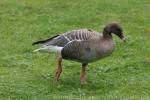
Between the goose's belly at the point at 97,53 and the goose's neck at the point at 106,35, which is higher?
the goose's neck at the point at 106,35

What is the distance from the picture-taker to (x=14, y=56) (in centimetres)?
1296

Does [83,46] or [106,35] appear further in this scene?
[106,35]

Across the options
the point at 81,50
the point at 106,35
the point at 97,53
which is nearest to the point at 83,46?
the point at 81,50

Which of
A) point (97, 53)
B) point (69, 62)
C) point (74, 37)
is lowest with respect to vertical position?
point (69, 62)

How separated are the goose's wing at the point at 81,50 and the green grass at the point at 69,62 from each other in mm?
560

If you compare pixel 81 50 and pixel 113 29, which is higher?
pixel 113 29

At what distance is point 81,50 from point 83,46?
87 mm

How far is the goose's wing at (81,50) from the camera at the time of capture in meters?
10.4

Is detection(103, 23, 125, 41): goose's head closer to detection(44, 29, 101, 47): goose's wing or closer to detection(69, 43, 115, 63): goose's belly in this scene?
detection(44, 29, 101, 47): goose's wing

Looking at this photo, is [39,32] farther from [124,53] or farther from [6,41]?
[124,53]

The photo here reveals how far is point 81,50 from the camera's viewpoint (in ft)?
34.2

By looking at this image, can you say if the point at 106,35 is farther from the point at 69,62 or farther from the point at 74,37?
the point at 69,62

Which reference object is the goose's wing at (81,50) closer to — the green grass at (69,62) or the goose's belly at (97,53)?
the goose's belly at (97,53)

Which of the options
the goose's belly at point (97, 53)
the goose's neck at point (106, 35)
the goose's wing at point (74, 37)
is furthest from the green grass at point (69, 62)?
the goose's neck at point (106, 35)
